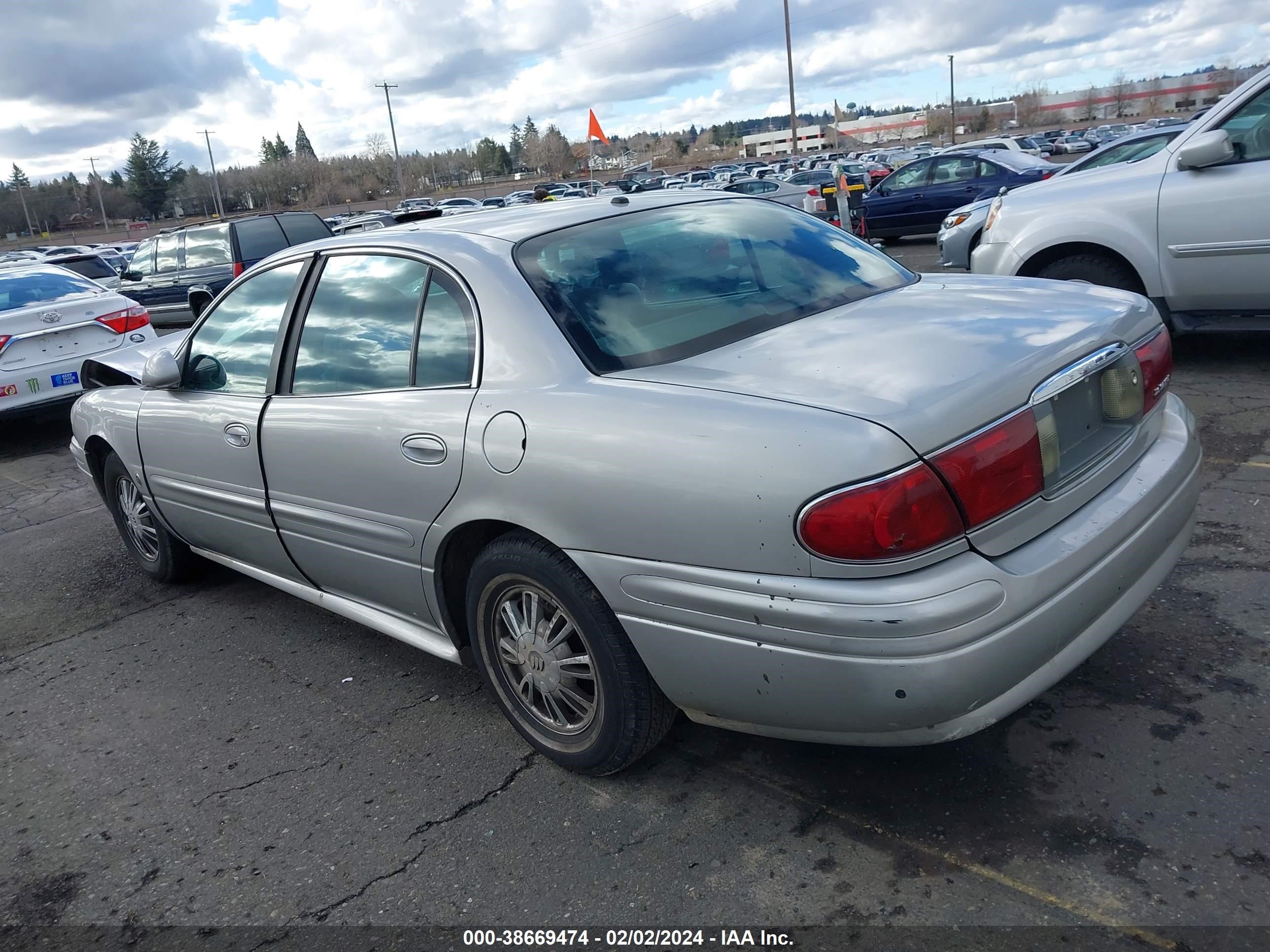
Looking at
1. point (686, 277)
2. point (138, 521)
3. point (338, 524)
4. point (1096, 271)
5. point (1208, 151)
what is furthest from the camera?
point (1096, 271)

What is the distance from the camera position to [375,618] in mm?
3529

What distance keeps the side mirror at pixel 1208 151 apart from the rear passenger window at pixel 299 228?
10.6m

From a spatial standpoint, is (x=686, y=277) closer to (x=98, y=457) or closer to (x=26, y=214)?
(x=98, y=457)

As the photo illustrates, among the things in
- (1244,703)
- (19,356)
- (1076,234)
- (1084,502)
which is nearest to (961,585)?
(1084,502)

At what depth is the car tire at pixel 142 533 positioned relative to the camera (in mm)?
4883

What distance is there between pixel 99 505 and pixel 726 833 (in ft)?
19.8

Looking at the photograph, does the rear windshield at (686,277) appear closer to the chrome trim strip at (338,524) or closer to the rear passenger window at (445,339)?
the rear passenger window at (445,339)

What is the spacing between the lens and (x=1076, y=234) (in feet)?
21.2

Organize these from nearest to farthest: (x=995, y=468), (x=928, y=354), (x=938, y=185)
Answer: (x=995, y=468) < (x=928, y=354) < (x=938, y=185)

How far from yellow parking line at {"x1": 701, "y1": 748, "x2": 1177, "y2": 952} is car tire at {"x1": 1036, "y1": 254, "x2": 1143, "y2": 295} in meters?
4.74

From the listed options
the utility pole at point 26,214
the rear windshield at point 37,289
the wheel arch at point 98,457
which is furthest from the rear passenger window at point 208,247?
the utility pole at point 26,214

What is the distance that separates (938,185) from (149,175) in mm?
99487

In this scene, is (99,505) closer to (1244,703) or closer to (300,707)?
(300,707)

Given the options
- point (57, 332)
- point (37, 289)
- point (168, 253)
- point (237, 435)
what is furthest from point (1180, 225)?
point (168, 253)
